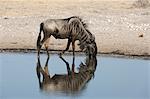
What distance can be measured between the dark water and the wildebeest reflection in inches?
5.6

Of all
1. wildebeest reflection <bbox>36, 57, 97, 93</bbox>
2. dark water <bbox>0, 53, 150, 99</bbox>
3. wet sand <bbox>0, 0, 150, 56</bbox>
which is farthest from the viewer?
wet sand <bbox>0, 0, 150, 56</bbox>

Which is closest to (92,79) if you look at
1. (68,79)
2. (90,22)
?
(68,79)

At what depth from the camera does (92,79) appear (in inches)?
480

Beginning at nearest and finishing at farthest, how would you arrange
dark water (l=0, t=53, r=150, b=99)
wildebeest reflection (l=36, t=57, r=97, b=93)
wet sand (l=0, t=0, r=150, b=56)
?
dark water (l=0, t=53, r=150, b=99) < wildebeest reflection (l=36, t=57, r=97, b=93) < wet sand (l=0, t=0, r=150, b=56)

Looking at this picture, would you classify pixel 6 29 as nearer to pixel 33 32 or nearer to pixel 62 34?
pixel 33 32

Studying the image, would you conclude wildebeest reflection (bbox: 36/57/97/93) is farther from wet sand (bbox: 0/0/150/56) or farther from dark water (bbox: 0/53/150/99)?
wet sand (bbox: 0/0/150/56)

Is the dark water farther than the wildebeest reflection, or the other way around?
the wildebeest reflection

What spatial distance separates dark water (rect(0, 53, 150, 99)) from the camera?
10.4 m

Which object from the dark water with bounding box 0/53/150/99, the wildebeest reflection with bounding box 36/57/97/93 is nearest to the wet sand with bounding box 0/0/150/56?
the dark water with bounding box 0/53/150/99

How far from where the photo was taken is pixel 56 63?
14320 mm

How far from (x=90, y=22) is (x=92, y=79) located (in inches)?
381

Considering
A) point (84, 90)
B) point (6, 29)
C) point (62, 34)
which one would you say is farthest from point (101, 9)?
point (84, 90)

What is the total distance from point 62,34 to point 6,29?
550 centimetres

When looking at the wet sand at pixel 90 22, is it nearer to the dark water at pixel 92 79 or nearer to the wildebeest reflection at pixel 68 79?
the dark water at pixel 92 79
